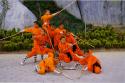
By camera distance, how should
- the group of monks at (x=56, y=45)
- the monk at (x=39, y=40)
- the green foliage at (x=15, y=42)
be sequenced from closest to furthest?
1. the group of monks at (x=56, y=45)
2. the monk at (x=39, y=40)
3. the green foliage at (x=15, y=42)

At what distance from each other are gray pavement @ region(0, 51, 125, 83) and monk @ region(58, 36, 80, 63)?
0.32 meters

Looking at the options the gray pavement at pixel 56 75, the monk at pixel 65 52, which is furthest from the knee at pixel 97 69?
the monk at pixel 65 52

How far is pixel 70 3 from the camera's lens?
15453 millimetres

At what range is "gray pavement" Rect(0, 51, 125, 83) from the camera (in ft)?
33.8

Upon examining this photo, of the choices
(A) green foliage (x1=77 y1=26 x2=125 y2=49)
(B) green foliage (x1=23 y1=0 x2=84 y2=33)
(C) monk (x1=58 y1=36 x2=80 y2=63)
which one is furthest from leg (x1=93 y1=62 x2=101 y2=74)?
(B) green foliage (x1=23 y1=0 x2=84 y2=33)

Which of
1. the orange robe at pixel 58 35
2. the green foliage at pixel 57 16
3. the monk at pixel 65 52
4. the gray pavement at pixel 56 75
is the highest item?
the green foliage at pixel 57 16

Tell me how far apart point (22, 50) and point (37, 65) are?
2080 mm

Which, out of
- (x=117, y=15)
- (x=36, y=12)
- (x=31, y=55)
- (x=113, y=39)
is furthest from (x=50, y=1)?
(x=31, y=55)

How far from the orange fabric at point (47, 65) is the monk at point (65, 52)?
0.35 metres

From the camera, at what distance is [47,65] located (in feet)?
35.4

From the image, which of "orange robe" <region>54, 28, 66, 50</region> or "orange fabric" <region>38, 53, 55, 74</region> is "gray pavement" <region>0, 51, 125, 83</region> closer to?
"orange fabric" <region>38, 53, 55, 74</region>

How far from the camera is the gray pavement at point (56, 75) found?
1031cm

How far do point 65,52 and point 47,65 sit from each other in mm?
603

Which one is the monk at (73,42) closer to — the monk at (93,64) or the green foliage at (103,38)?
the monk at (93,64)
